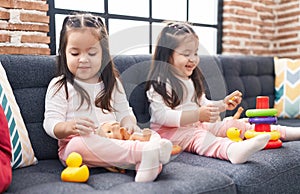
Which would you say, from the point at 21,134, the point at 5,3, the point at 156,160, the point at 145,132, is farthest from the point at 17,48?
the point at 156,160

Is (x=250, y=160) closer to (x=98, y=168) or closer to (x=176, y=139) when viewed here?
(x=176, y=139)

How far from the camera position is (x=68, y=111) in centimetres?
145

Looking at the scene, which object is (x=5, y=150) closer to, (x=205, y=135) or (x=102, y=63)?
(x=102, y=63)

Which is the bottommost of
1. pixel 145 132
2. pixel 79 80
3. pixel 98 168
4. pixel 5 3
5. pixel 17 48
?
pixel 98 168

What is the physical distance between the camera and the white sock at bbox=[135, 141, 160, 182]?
1139 mm

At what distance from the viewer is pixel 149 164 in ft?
3.79

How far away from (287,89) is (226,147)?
1150mm

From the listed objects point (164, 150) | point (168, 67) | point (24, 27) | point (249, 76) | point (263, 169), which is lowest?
point (263, 169)

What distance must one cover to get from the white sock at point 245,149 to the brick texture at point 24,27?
117 cm

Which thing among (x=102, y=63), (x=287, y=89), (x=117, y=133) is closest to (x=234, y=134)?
(x=117, y=133)

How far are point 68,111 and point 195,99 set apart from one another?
63cm

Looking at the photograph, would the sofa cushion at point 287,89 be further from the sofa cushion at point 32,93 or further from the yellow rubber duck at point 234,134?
the sofa cushion at point 32,93

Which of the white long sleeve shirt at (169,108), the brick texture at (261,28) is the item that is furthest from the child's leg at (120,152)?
the brick texture at (261,28)

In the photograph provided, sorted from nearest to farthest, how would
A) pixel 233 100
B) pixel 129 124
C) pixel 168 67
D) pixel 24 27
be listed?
pixel 129 124 < pixel 233 100 < pixel 168 67 < pixel 24 27
